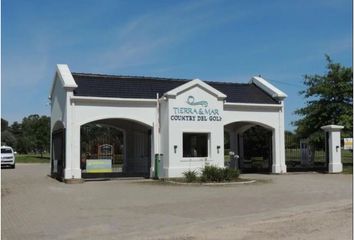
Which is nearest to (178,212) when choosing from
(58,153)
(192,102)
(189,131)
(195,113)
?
(189,131)

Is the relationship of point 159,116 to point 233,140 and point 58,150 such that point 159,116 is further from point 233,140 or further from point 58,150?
point 233,140

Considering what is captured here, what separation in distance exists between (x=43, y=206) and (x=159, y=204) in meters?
3.40

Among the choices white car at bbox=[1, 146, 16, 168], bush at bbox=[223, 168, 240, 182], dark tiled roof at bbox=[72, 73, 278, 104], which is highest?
dark tiled roof at bbox=[72, 73, 278, 104]

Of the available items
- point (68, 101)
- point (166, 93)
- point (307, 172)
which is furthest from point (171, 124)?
point (307, 172)

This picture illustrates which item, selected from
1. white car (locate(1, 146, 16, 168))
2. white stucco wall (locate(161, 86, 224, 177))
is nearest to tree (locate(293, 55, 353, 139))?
white stucco wall (locate(161, 86, 224, 177))

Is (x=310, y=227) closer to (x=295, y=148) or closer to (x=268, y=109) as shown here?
(x=268, y=109)

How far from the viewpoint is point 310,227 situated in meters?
11.0

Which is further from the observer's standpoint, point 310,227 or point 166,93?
point 166,93

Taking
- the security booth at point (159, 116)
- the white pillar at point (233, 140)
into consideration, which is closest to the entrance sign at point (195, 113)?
the security booth at point (159, 116)

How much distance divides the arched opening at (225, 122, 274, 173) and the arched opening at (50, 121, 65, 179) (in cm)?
1040

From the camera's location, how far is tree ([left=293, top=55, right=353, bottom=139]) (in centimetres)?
3419

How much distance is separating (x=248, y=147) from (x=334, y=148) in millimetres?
5769

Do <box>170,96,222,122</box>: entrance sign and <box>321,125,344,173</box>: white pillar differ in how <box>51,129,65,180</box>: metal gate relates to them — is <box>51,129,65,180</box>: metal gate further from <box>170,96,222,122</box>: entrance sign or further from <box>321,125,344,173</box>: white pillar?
<box>321,125,344,173</box>: white pillar

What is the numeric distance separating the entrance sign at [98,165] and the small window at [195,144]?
4.42m
